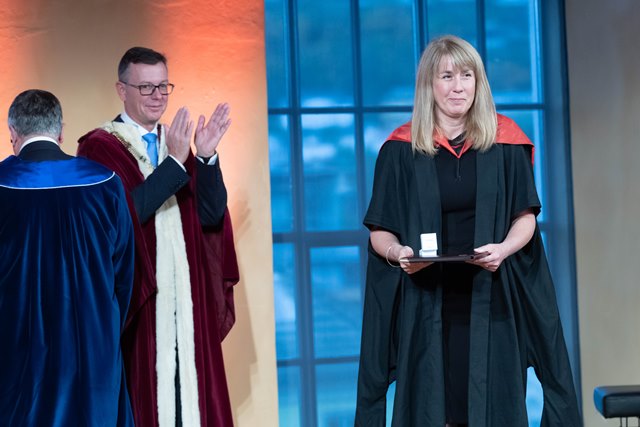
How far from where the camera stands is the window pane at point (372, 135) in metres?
5.31

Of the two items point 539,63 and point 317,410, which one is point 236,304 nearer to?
point 317,410

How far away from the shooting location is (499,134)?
125 inches

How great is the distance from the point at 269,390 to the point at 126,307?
126 centimetres

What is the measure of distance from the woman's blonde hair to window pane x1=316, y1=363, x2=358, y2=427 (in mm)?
2370

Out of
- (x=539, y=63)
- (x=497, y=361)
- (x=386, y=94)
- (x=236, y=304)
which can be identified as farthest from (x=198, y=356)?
(x=539, y=63)

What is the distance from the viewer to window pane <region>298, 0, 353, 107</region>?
5254 millimetres

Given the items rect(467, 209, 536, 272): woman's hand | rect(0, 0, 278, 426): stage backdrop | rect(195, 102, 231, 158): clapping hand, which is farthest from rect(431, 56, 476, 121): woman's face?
rect(0, 0, 278, 426): stage backdrop

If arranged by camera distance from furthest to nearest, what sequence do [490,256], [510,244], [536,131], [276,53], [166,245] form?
[536,131], [276,53], [166,245], [510,244], [490,256]

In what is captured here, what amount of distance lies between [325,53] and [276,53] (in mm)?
274

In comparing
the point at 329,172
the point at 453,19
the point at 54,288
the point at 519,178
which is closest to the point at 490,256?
the point at 519,178

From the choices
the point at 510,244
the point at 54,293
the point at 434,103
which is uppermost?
the point at 434,103

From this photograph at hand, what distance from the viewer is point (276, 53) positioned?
17.1 feet

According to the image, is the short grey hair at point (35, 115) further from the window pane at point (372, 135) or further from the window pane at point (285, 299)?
the window pane at point (372, 135)

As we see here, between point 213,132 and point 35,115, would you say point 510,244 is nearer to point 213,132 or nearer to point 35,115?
point 213,132
